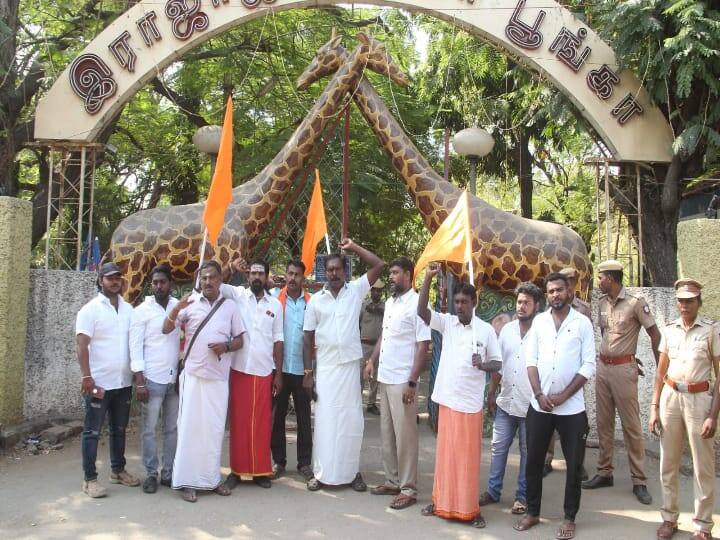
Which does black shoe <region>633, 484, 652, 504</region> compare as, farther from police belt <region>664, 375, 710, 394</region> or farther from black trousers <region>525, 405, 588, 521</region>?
police belt <region>664, 375, 710, 394</region>

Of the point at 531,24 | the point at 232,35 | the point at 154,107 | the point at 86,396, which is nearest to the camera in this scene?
the point at 86,396

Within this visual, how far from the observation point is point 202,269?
5.23 meters

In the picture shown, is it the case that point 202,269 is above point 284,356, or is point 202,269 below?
above

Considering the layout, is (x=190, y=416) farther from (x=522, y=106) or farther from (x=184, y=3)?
(x=522, y=106)

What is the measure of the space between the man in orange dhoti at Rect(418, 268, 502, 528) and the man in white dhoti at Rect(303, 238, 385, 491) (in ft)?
2.45

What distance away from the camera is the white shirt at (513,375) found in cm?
505

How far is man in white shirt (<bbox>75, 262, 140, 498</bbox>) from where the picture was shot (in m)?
5.06

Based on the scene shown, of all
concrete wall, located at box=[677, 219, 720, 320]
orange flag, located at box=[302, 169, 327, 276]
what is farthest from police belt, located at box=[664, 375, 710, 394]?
orange flag, located at box=[302, 169, 327, 276]

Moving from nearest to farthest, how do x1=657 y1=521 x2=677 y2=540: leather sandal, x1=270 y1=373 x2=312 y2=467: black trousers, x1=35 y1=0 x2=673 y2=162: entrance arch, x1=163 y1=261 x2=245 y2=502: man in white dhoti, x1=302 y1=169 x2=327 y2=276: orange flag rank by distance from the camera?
1. x1=657 y1=521 x2=677 y2=540: leather sandal
2. x1=163 y1=261 x2=245 y2=502: man in white dhoti
3. x1=270 y1=373 x2=312 y2=467: black trousers
4. x1=302 y1=169 x2=327 y2=276: orange flag
5. x1=35 y1=0 x2=673 y2=162: entrance arch

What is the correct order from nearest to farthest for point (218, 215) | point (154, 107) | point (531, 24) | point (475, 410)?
point (475, 410) < point (218, 215) < point (531, 24) < point (154, 107)

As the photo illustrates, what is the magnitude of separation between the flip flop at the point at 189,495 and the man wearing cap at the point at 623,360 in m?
3.22

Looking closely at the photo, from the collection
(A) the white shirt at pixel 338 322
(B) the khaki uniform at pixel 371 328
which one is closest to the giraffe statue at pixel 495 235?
(B) the khaki uniform at pixel 371 328

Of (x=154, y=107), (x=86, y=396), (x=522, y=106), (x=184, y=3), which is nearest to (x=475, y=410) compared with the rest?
(x=86, y=396)

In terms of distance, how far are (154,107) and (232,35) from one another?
2634mm
